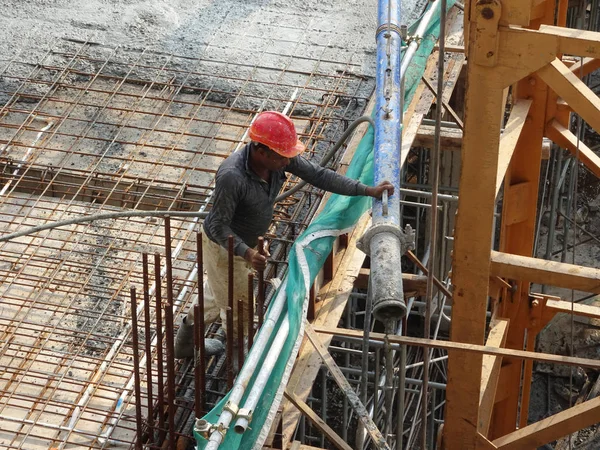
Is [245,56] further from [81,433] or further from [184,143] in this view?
[81,433]

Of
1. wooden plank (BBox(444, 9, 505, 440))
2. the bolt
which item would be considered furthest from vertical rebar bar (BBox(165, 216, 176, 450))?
the bolt

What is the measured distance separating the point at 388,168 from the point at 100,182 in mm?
3666

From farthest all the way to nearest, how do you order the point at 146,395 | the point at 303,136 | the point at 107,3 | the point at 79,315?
the point at 107,3 < the point at 303,136 < the point at 79,315 < the point at 146,395

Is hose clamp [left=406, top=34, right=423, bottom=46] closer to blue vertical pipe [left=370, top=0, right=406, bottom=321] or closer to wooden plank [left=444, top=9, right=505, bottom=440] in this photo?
blue vertical pipe [left=370, top=0, right=406, bottom=321]

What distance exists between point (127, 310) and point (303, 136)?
2594 millimetres

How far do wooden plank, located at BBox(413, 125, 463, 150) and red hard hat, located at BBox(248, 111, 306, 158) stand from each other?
2.64m

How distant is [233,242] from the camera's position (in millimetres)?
6305

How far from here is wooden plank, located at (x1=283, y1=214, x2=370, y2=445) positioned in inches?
259

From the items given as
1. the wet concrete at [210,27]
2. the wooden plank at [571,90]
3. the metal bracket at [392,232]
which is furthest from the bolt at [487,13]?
the wet concrete at [210,27]

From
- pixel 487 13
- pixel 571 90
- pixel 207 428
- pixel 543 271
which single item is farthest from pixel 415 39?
pixel 207 428

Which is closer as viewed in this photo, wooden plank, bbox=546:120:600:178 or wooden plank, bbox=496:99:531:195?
wooden plank, bbox=496:99:531:195

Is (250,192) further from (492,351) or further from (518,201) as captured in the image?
(518,201)

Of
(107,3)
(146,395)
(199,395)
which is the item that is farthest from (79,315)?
(107,3)

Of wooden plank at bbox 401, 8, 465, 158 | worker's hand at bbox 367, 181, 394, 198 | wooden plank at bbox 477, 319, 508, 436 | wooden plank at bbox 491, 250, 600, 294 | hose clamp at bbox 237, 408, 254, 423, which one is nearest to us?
hose clamp at bbox 237, 408, 254, 423
